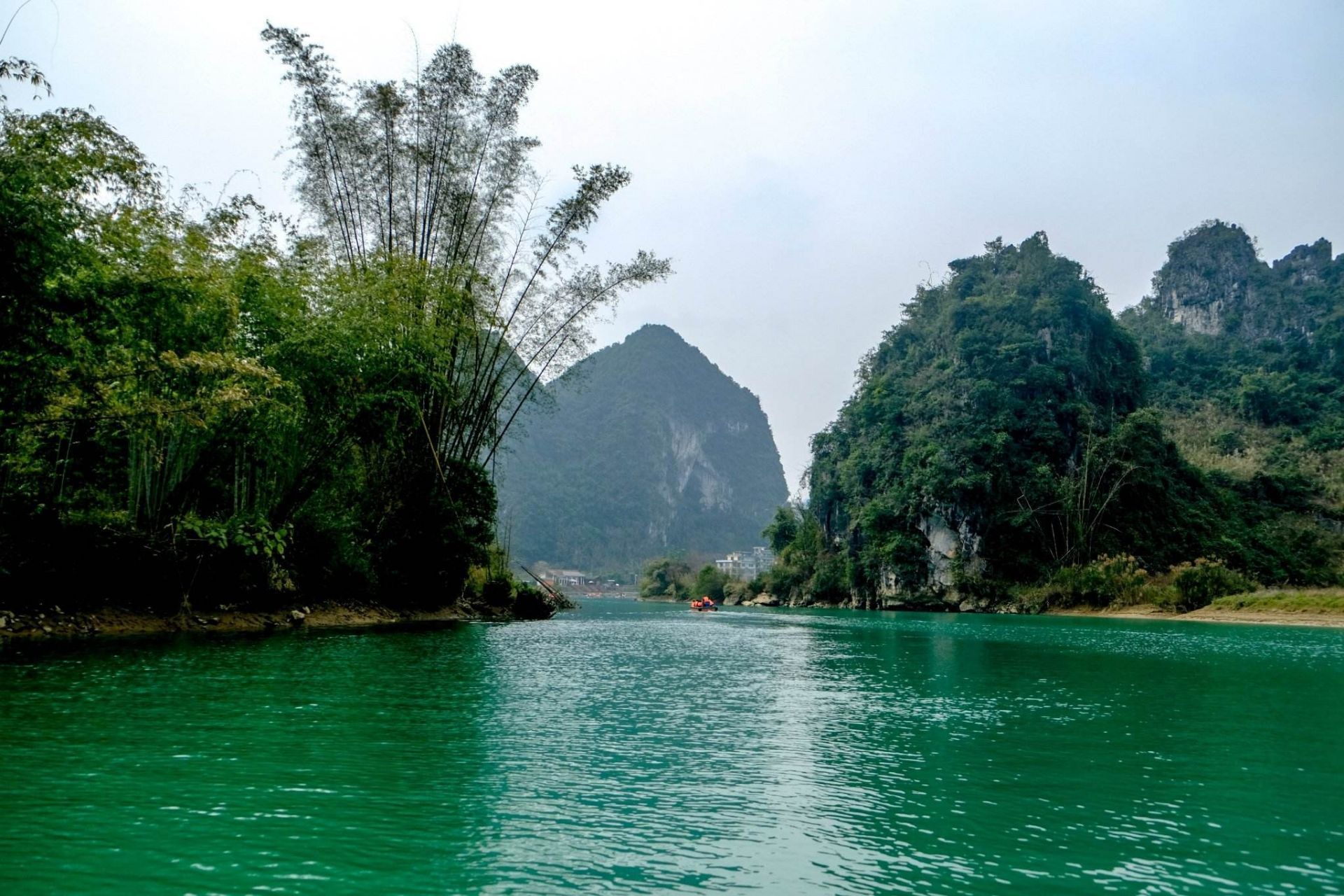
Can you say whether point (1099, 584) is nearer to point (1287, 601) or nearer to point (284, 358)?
point (1287, 601)

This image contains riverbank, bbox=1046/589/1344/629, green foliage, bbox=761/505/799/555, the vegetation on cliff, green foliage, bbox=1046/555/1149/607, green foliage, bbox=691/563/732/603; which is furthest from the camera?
green foliage, bbox=691/563/732/603

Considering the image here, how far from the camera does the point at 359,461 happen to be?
69.0ft

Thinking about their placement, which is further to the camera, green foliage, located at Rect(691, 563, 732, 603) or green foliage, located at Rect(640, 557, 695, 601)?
green foliage, located at Rect(640, 557, 695, 601)

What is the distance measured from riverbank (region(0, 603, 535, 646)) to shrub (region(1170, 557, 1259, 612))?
112ft

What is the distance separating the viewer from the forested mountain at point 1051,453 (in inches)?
2175

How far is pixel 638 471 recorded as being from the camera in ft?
514

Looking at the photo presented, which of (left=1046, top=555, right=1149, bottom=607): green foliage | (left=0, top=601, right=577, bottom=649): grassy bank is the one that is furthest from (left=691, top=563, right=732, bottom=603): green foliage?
(left=0, top=601, right=577, bottom=649): grassy bank

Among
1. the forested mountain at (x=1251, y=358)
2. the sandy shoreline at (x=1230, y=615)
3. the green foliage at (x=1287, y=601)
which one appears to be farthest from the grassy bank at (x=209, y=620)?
the forested mountain at (x=1251, y=358)

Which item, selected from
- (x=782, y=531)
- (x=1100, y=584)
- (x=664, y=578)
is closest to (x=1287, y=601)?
(x=1100, y=584)

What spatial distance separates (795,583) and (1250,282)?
64945mm

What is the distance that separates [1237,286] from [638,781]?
112 metres

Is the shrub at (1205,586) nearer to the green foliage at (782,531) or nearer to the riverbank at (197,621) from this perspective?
the riverbank at (197,621)

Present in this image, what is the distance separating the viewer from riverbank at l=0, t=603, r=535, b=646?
44.6 ft

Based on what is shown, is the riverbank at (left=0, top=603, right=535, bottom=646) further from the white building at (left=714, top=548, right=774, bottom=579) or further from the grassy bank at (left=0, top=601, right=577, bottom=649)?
the white building at (left=714, top=548, right=774, bottom=579)
